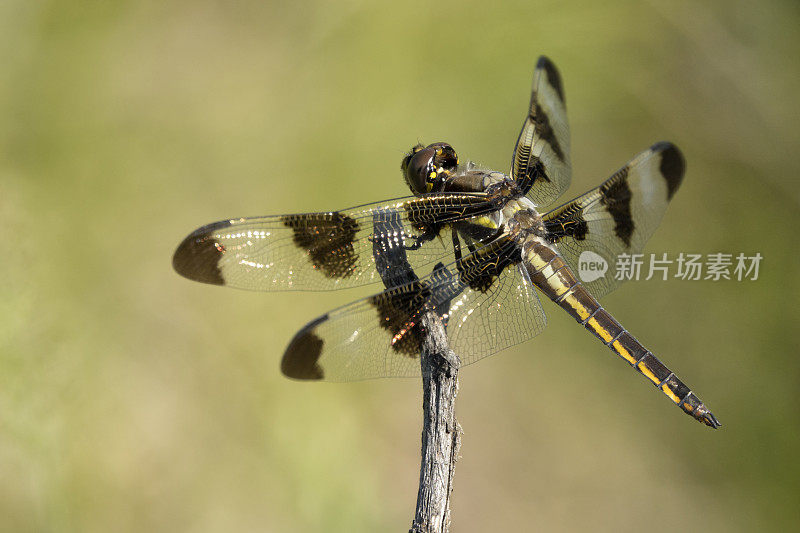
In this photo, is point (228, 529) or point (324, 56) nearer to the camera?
point (228, 529)

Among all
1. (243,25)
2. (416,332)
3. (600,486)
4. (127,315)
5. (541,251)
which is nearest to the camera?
(416,332)

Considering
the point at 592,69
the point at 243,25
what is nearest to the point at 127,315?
the point at 243,25

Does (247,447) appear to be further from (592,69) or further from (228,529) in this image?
(592,69)

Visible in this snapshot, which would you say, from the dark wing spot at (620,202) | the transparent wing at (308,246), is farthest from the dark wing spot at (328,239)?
the dark wing spot at (620,202)

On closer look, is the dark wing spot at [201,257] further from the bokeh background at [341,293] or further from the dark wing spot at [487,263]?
the bokeh background at [341,293]

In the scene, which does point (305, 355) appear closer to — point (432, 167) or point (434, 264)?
point (434, 264)
